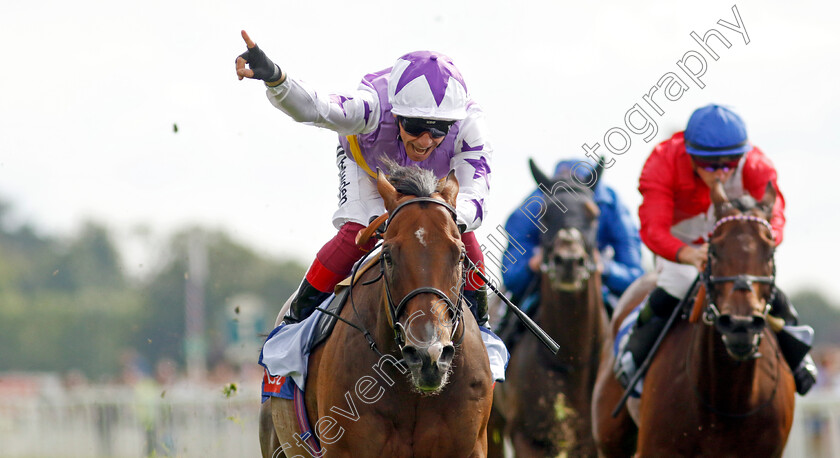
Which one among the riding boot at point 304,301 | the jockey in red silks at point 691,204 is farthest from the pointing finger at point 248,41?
the jockey in red silks at point 691,204

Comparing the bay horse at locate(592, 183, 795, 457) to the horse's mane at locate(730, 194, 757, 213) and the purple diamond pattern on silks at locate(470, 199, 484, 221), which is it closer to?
the horse's mane at locate(730, 194, 757, 213)

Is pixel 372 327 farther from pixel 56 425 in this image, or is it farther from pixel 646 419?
pixel 56 425

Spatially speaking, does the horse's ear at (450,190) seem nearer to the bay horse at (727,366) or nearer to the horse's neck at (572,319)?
the bay horse at (727,366)

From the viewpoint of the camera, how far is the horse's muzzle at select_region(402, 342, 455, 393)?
4137mm

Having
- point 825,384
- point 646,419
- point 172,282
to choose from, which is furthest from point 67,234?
point 646,419

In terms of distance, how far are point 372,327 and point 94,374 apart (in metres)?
67.6

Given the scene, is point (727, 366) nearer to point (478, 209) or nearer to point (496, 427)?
point (478, 209)

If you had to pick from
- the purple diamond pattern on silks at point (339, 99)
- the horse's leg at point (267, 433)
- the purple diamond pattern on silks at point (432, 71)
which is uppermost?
the purple diamond pattern on silks at point (432, 71)

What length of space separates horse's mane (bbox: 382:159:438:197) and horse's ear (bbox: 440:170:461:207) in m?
0.04

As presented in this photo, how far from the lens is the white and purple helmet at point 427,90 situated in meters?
5.06

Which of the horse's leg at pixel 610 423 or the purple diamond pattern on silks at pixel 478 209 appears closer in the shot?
the purple diamond pattern on silks at pixel 478 209

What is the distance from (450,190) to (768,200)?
2454 millimetres

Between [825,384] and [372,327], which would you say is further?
[825,384]

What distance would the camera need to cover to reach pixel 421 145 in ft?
17.0
